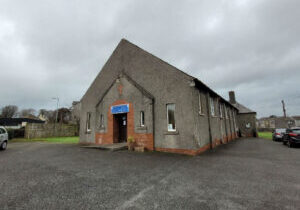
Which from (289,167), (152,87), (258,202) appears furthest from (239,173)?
(152,87)

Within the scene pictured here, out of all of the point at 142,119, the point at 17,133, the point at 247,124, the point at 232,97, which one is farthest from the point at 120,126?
the point at 232,97

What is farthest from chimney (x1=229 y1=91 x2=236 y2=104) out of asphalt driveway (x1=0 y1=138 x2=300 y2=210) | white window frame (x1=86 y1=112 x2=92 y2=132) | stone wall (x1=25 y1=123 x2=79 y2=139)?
stone wall (x1=25 y1=123 x2=79 y2=139)

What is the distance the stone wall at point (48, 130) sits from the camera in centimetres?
2475

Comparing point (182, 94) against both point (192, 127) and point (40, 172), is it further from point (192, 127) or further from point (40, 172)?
point (40, 172)

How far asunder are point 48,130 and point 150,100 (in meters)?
25.7

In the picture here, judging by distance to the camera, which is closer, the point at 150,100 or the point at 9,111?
the point at 150,100

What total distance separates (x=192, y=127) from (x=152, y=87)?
14.3ft

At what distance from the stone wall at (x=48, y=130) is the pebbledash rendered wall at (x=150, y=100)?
54.1 feet

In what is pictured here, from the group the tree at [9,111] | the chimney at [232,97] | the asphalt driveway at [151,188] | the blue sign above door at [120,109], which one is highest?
the tree at [9,111]

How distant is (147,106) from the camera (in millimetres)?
10781

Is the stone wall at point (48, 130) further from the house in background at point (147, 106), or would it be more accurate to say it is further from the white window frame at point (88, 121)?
the white window frame at point (88, 121)

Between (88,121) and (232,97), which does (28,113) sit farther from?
(232,97)

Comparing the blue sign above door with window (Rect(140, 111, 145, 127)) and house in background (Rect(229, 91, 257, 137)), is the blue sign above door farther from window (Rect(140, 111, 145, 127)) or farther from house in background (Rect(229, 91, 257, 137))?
house in background (Rect(229, 91, 257, 137))

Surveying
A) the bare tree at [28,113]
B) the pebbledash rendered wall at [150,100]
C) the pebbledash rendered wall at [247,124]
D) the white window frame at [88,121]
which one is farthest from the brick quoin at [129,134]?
the bare tree at [28,113]
